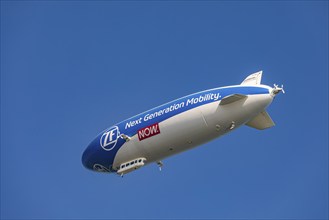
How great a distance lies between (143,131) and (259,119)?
9161 mm

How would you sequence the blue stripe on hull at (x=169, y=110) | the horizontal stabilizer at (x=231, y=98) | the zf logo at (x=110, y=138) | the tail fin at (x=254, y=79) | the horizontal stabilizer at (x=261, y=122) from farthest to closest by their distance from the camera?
the zf logo at (x=110, y=138)
the horizontal stabilizer at (x=261, y=122)
the tail fin at (x=254, y=79)
the blue stripe on hull at (x=169, y=110)
the horizontal stabilizer at (x=231, y=98)

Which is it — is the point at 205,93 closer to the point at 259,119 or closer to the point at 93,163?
the point at 259,119

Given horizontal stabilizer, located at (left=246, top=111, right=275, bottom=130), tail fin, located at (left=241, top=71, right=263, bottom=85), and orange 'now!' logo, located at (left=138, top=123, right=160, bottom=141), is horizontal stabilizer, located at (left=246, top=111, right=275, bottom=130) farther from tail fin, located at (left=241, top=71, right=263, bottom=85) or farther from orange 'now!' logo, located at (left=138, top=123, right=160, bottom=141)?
orange 'now!' logo, located at (left=138, top=123, right=160, bottom=141)

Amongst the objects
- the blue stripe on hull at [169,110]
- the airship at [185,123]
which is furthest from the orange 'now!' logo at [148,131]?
the blue stripe on hull at [169,110]

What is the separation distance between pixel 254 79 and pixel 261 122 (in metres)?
3.50

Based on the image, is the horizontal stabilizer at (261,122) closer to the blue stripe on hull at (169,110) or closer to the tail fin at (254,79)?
the tail fin at (254,79)

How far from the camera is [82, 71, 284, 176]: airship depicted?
4875 cm

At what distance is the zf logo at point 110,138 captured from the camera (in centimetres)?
5297

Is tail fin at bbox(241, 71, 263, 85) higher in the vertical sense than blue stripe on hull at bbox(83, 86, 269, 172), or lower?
higher

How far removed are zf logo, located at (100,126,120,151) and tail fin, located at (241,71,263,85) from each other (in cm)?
1064

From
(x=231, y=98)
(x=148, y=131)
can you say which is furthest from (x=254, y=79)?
(x=148, y=131)

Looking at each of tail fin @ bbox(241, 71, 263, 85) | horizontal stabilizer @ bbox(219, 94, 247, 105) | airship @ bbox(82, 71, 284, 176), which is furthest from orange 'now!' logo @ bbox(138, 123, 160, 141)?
Result: tail fin @ bbox(241, 71, 263, 85)

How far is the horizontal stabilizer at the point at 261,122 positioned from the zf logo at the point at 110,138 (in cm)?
1042

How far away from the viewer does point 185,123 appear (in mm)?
49312
